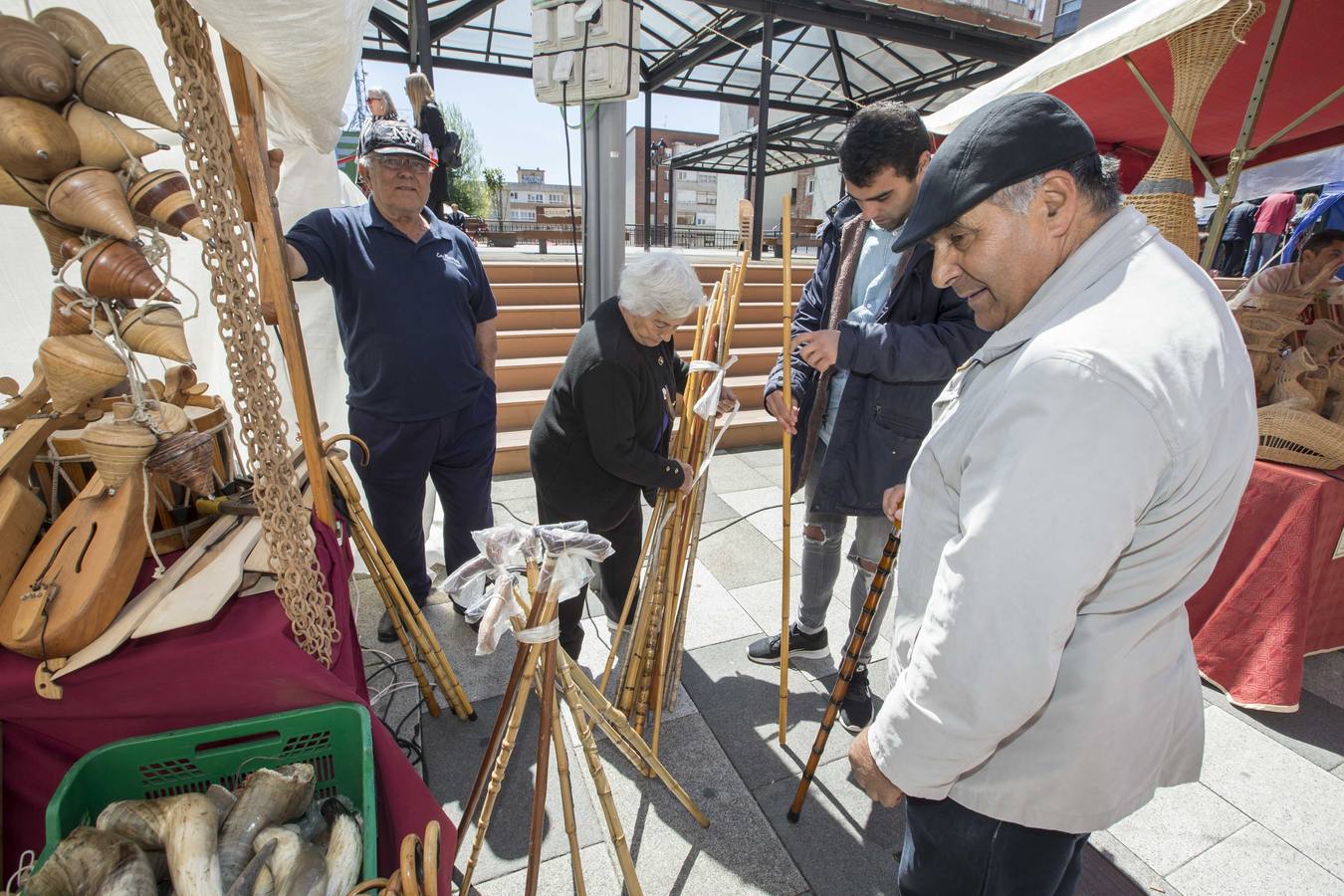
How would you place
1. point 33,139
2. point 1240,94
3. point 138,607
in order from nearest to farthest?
point 33,139 < point 138,607 < point 1240,94

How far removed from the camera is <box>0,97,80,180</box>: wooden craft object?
0.85 metres

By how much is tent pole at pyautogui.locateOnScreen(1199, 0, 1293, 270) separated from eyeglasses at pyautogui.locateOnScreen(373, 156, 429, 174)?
2.94m

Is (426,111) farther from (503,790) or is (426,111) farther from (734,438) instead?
(503,790)

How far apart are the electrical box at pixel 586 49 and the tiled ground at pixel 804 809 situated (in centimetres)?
264

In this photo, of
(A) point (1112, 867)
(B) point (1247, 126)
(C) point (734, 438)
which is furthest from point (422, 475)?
(B) point (1247, 126)

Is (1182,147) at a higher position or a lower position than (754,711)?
higher

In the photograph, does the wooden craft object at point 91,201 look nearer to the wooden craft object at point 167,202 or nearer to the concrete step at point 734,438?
the wooden craft object at point 167,202

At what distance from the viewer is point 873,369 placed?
1.82 m

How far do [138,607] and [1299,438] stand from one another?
3.49 metres

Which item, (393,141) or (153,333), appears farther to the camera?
(393,141)

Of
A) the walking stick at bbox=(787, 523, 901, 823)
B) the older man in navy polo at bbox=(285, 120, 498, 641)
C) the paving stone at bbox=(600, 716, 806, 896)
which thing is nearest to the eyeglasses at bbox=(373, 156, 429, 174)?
the older man in navy polo at bbox=(285, 120, 498, 641)

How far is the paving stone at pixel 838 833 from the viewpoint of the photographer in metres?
1.69

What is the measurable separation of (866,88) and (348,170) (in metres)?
8.28

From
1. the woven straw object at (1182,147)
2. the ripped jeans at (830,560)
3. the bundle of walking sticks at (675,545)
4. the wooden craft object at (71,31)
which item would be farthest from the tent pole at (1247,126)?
the wooden craft object at (71,31)
